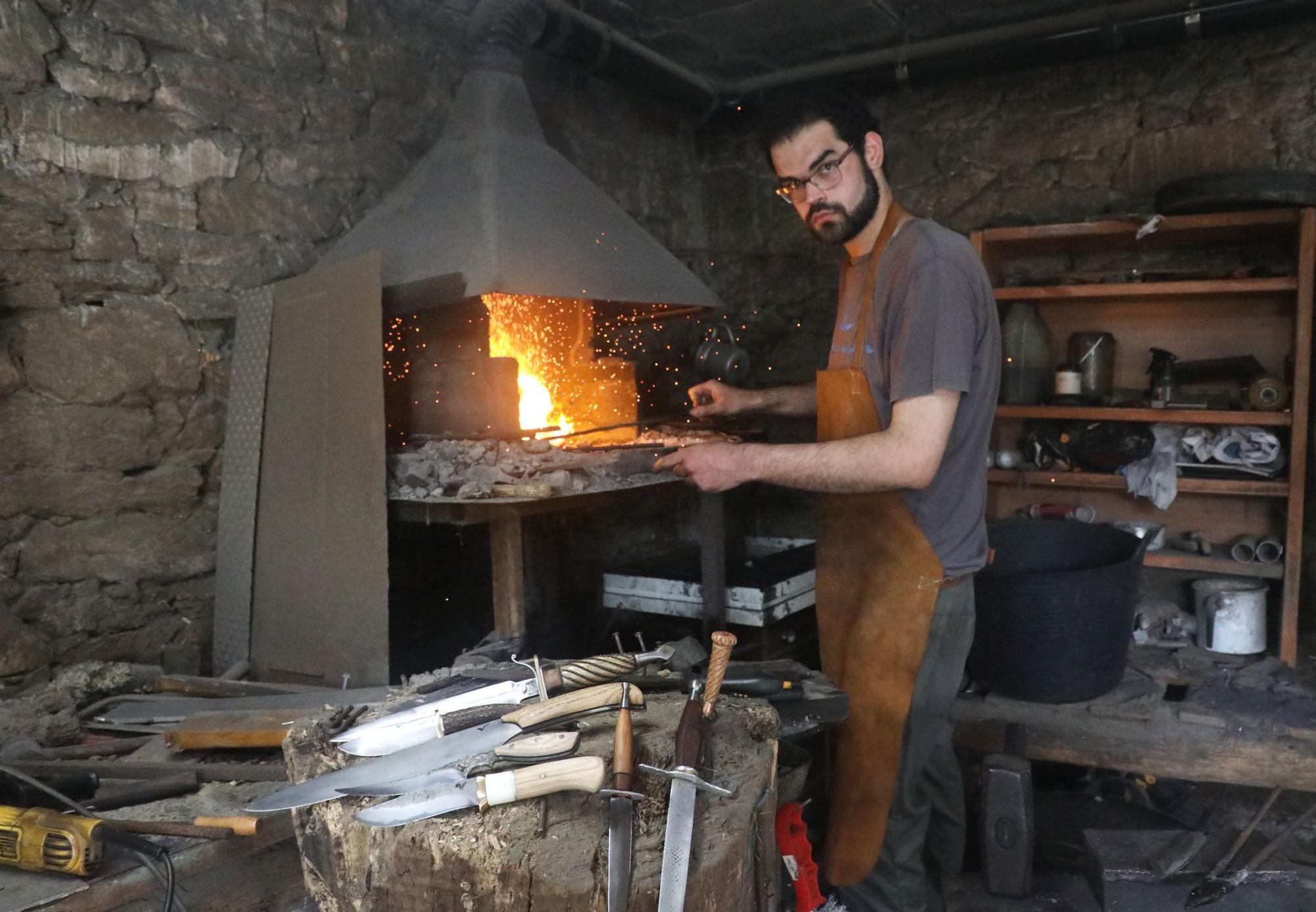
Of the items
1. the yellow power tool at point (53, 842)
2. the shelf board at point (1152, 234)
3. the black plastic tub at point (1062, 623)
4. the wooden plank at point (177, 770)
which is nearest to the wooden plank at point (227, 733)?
the wooden plank at point (177, 770)

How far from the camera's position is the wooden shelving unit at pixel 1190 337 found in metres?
3.11

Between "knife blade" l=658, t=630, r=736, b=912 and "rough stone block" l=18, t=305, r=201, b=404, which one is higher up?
"rough stone block" l=18, t=305, r=201, b=404

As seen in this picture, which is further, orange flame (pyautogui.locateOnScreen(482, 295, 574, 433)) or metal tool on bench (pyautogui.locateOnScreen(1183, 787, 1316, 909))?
orange flame (pyautogui.locateOnScreen(482, 295, 574, 433))

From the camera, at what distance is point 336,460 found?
8.11 feet

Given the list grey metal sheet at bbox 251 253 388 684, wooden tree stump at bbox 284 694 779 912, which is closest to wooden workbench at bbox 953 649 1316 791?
wooden tree stump at bbox 284 694 779 912

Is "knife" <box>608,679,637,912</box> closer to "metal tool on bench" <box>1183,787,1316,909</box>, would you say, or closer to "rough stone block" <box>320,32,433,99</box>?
"metal tool on bench" <box>1183,787,1316,909</box>

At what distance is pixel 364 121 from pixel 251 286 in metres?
0.74

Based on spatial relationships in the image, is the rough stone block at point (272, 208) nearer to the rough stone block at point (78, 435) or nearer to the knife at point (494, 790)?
the rough stone block at point (78, 435)

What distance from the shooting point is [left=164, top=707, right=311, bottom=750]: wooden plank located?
1885 millimetres

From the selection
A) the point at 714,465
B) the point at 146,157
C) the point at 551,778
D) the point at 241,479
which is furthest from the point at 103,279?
the point at 551,778

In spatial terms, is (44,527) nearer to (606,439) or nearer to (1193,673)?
(606,439)

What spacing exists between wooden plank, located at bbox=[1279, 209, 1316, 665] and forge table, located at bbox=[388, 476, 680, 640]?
215 cm

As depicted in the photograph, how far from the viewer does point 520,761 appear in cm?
133

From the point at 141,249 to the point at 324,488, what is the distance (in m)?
0.89
